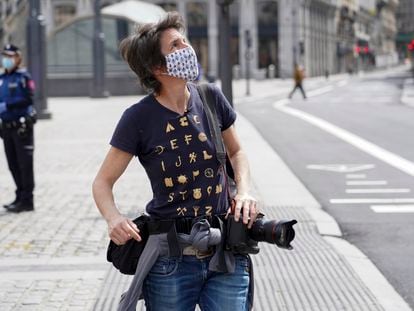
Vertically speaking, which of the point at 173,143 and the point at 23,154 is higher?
the point at 173,143

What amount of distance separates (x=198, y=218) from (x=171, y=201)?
0.13m

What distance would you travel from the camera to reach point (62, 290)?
593 cm

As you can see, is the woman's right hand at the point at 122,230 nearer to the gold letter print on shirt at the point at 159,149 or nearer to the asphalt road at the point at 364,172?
the gold letter print on shirt at the point at 159,149

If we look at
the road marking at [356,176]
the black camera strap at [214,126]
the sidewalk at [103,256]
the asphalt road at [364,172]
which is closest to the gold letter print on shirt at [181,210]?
the black camera strap at [214,126]

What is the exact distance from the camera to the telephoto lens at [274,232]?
317 cm

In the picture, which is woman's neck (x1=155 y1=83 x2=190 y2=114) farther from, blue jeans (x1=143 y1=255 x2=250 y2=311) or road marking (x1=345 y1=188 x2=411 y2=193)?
road marking (x1=345 y1=188 x2=411 y2=193)

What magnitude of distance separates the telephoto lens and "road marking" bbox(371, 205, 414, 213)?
6.26 m

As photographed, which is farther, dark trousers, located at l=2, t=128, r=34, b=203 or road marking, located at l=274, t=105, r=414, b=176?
road marking, located at l=274, t=105, r=414, b=176

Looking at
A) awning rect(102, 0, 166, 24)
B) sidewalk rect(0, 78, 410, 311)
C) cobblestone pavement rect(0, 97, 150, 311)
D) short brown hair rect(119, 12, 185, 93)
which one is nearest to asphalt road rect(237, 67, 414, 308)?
sidewalk rect(0, 78, 410, 311)

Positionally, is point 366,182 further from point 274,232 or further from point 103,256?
point 274,232

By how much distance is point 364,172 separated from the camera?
12508 mm

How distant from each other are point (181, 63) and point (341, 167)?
33.6 feet

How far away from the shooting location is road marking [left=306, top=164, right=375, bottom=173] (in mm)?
12867

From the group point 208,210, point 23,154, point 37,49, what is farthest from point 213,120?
point 37,49
